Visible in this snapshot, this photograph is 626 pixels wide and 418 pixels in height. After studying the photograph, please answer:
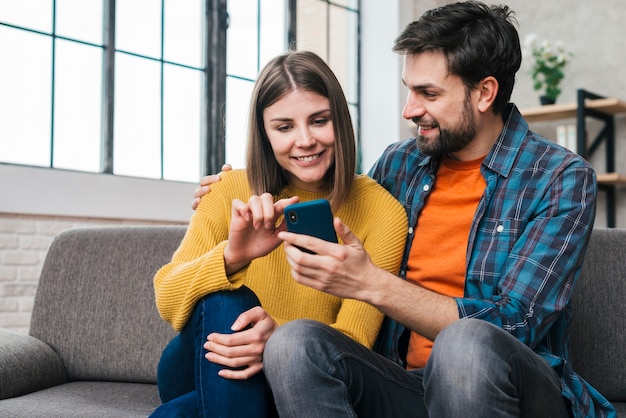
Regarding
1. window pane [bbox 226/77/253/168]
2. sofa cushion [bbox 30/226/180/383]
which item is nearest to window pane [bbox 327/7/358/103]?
window pane [bbox 226/77/253/168]

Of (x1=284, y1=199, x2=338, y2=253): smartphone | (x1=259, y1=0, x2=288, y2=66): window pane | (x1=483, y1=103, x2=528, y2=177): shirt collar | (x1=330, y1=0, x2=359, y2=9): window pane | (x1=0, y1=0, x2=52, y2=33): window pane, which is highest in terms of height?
(x1=330, y1=0, x2=359, y2=9): window pane

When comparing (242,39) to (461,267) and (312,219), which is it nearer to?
(461,267)

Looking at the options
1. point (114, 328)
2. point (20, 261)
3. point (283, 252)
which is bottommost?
point (114, 328)

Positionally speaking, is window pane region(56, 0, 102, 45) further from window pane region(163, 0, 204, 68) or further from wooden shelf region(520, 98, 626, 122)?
wooden shelf region(520, 98, 626, 122)

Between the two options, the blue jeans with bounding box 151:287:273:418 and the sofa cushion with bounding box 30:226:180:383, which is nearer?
the blue jeans with bounding box 151:287:273:418

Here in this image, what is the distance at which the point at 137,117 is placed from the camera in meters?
3.93

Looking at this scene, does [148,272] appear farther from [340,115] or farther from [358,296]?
[358,296]

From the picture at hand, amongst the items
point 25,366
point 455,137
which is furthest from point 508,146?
point 25,366

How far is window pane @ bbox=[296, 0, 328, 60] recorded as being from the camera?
493 cm

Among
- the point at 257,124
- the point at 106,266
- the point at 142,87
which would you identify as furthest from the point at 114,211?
the point at 257,124

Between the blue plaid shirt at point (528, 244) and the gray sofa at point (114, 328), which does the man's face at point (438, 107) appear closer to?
the blue plaid shirt at point (528, 244)

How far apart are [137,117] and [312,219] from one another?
2.78 m

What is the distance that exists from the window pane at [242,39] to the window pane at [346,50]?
2.70 ft

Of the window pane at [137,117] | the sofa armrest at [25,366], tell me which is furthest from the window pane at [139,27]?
the sofa armrest at [25,366]
